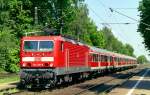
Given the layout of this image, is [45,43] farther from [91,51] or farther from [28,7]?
[28,7]

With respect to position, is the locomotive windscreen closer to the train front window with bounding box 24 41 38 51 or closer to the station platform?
the train front window with bounding box 24 41 38 51

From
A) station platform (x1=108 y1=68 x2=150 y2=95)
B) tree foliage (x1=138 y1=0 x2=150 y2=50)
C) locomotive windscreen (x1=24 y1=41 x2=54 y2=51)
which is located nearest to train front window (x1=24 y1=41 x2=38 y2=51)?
locomotive windscreen (x1=24 y1=41 x2=54 y2=51)

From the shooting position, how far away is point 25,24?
70.6 meters

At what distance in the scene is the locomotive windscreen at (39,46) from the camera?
2766cm

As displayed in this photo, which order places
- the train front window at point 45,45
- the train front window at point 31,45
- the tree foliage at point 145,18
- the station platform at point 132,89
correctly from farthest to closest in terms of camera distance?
the tree foliage at point 145,18, the train front window at point 31,45, the train front window at point 45,45, the station platform at point 132,89

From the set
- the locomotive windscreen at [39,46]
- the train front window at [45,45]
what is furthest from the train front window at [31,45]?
the train front window at [45,45]

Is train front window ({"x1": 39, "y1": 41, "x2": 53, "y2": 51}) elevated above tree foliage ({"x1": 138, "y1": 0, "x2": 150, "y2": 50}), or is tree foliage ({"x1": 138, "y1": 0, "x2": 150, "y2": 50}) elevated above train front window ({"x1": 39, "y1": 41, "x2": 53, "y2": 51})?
tree foliage ({"x1": 138, "y1": 0, "x2": 150, "y2": 50})

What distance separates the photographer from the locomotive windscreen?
2766 centimetres

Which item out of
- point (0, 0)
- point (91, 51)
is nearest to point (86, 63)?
point (91, 51)

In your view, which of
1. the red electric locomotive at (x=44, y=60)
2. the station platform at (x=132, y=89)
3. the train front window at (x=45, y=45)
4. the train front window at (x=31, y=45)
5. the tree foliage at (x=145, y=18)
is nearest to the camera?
the station platform at (x=132, y=89)

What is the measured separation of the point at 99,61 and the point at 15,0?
26.2m

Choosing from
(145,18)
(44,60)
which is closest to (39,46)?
(44,60)

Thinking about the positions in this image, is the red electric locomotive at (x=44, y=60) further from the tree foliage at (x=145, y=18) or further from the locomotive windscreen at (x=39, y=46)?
the tree foliage at (x=145, y=18)

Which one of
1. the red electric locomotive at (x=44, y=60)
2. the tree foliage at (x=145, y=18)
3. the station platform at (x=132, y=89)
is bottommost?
the station platform at (x=132, y=89)
